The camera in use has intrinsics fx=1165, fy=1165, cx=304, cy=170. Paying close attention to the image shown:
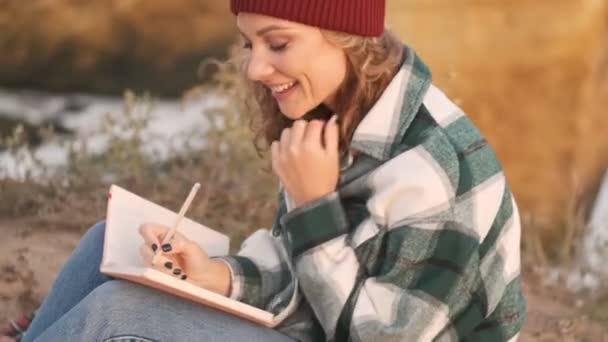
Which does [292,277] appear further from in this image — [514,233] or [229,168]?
[229,168]

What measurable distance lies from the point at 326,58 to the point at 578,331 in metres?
1.70

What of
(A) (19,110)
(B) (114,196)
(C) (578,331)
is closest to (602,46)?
(C) (578,331)

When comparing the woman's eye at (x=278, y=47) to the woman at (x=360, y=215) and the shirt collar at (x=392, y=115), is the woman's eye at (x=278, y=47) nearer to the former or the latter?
the woman at (x=360, y=215)

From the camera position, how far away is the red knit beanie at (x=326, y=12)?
1832mm

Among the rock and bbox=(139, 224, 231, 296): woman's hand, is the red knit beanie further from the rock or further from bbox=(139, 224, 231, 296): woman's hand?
the rock

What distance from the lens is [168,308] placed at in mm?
1820

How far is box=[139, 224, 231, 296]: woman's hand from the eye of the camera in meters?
1.92

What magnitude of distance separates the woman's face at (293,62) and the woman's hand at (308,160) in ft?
0.21

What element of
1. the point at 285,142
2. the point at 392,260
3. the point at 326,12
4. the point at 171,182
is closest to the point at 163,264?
the point at 285,142

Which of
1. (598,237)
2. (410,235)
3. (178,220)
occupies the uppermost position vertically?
(410,235)

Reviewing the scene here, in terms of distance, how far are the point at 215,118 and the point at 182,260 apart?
1863 mm

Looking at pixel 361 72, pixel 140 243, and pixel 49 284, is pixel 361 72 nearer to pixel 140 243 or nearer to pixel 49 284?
pixel 140 243

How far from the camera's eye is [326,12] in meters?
1.83

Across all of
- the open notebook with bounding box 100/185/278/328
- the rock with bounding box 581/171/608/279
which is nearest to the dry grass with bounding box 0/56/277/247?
the rock with bounding box 581/171/608/279
